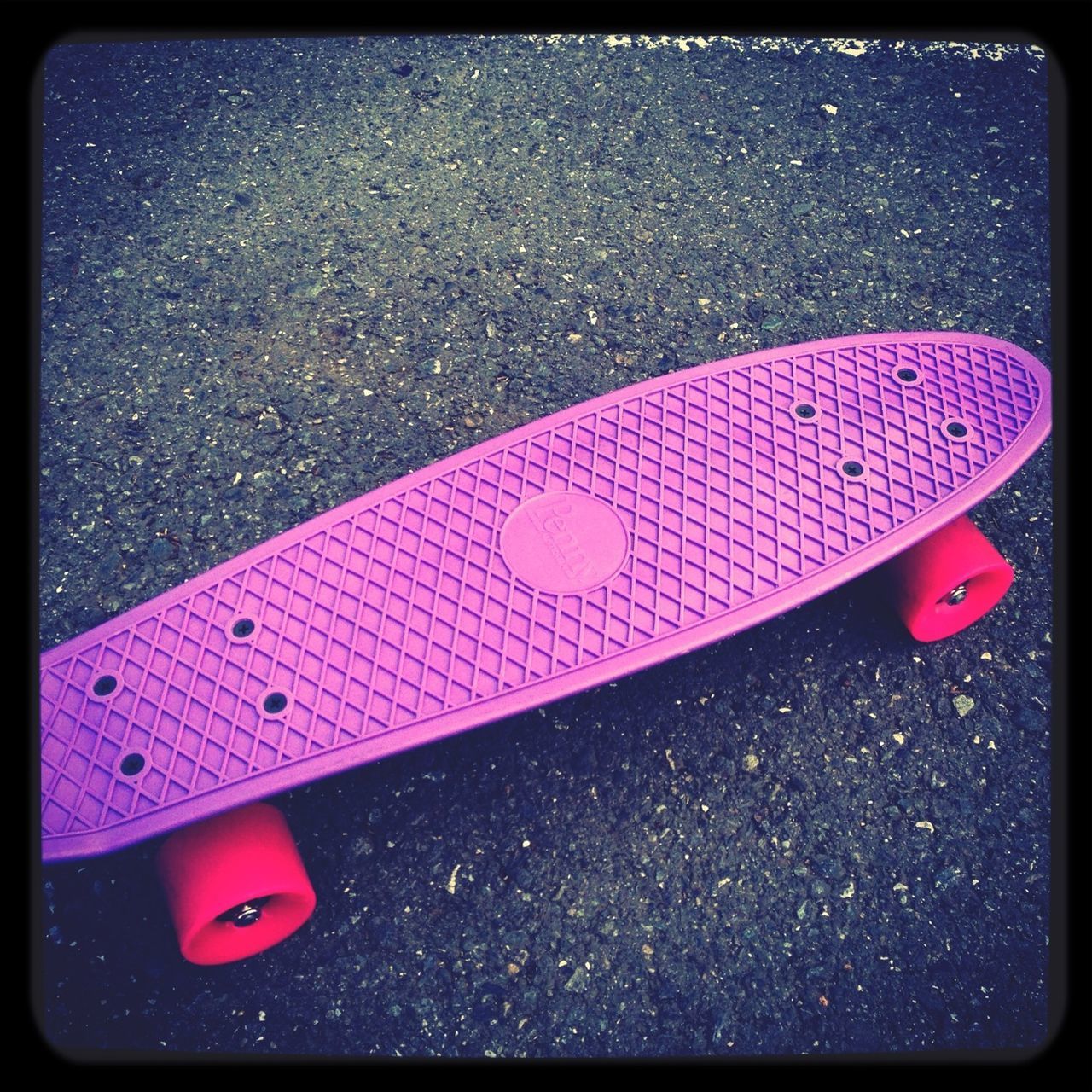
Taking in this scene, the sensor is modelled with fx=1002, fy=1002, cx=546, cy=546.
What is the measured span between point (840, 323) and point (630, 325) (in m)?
0.54

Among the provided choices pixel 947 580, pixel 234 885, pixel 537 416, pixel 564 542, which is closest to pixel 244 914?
pixel 234 885

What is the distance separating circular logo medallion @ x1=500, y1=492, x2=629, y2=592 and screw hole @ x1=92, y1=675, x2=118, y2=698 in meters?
0.71

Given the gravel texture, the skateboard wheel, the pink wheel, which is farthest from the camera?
the pink wheel

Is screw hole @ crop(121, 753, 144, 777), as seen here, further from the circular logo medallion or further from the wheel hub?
the circular logo medallion

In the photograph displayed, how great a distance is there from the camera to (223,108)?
3.06m

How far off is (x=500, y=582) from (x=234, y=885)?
67 centimetres

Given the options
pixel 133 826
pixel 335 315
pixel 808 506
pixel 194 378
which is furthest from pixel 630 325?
pixel 133 826

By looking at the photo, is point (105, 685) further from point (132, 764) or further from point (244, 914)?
point (244, 914)

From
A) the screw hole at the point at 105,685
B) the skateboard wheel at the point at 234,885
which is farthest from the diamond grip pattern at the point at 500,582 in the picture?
the skateboard wheel at the point at 234,885

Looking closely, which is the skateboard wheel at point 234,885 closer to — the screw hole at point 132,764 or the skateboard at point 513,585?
the skateboard at point 513,585

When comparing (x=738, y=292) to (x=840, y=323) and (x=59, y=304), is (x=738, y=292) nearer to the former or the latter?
(x=840, y=323)

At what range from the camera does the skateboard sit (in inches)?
65.3

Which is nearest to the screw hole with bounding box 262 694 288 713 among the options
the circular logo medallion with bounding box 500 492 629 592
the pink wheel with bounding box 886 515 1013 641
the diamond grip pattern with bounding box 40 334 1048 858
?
the diamond grip pattern with bounding box 40 334 1048 858

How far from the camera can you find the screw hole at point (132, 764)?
5.40 feet
